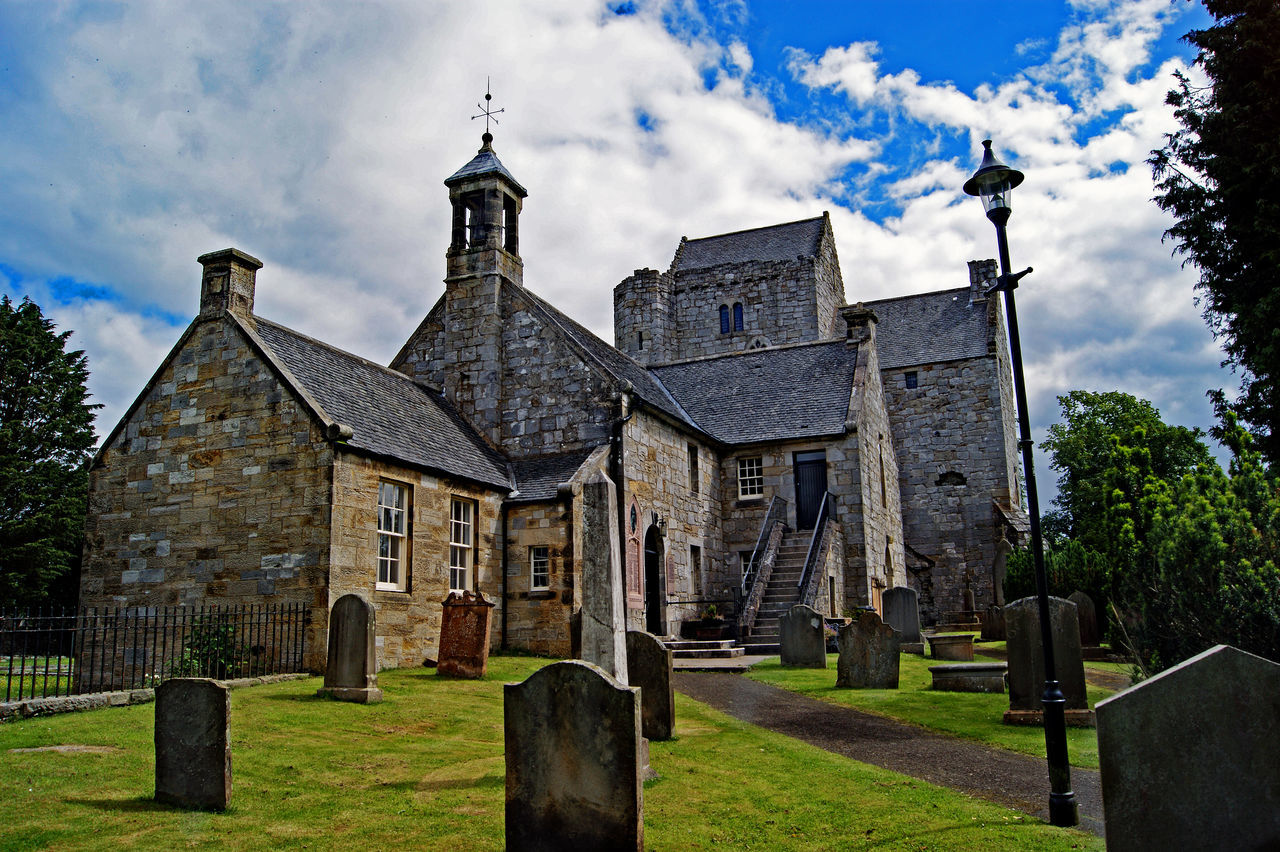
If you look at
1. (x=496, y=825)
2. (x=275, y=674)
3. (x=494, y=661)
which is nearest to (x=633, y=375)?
(x=494, y=661)

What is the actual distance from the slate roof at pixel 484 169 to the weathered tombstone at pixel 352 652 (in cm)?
1500

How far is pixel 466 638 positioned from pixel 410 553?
2.83 meters

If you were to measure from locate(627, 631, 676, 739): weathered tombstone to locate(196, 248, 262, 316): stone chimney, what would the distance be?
1194cm

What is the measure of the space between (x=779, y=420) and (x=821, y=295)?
16505 mm

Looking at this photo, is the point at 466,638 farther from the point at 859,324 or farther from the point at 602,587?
the point at 859,324

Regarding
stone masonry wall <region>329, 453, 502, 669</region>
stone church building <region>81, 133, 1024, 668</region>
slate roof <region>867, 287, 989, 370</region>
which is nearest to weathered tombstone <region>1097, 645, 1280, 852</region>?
stone church building <region>81, 133, 1024, 668</region>

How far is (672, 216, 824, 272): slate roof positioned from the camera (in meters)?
44.7

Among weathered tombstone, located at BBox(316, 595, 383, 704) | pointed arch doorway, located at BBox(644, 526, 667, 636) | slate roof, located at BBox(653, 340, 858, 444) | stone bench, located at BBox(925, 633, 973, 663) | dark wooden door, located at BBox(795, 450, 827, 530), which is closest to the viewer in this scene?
weathered tombstone, located at BBox(316, 595, 383, 704)

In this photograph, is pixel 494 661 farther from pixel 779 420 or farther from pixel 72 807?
pixel 779 420

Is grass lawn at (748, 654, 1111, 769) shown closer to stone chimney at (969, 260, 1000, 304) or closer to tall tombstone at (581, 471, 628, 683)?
tall tombstone at (581, 471, 628, 683)

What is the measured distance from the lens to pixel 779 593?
80.2 feet

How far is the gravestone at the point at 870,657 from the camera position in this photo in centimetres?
1530

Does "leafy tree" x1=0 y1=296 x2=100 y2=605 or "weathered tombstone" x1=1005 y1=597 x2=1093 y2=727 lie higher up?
"leafy tree" x1=0 y1=296 x2=100 y2=605

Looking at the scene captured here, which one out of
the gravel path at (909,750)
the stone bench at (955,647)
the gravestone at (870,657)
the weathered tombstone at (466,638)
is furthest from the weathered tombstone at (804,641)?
the weathered tombstone at (466,638)
